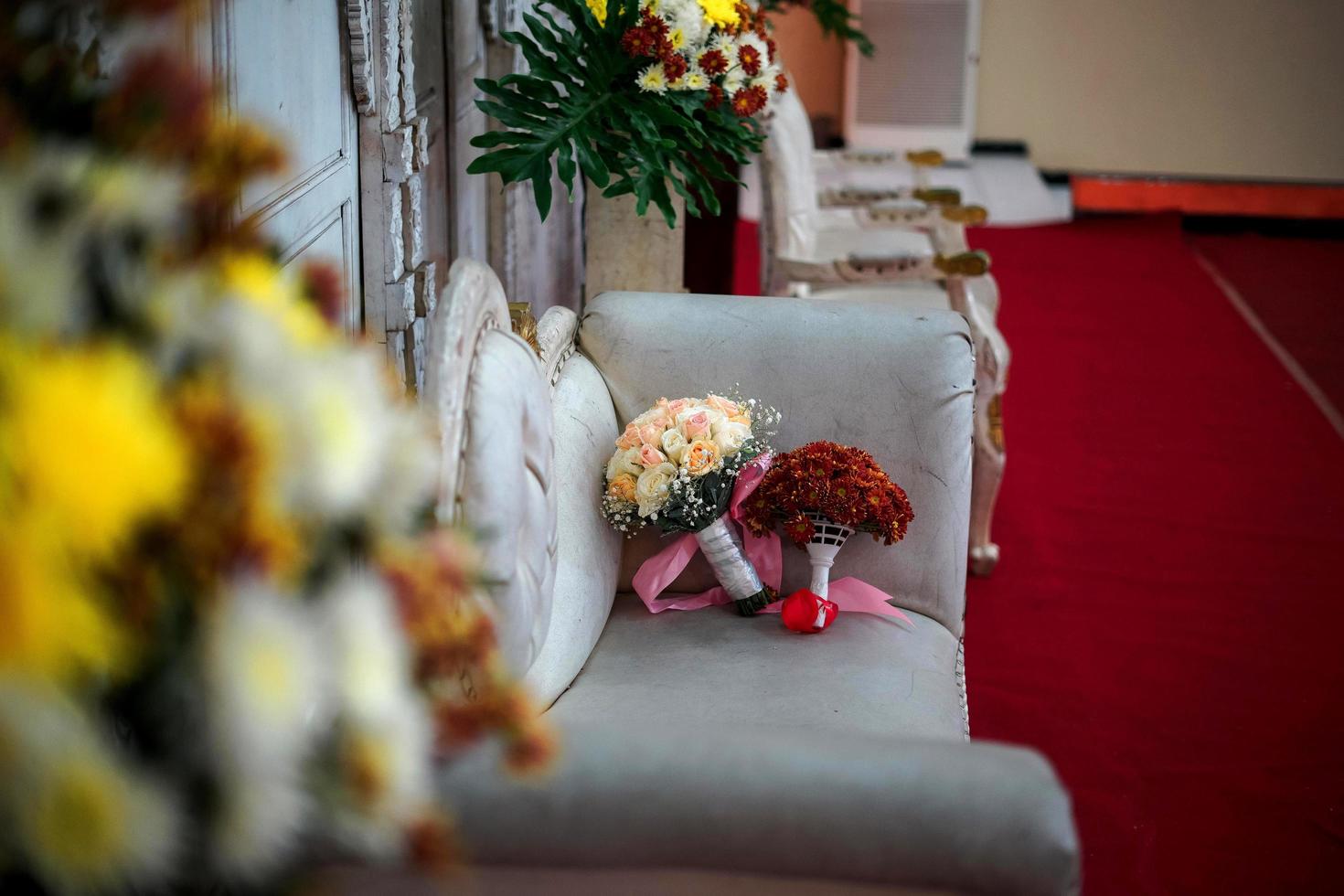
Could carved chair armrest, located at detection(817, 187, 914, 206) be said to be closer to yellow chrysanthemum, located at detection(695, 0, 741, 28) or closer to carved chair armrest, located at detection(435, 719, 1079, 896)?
yellow chrysanthemum, located at detection(695, 0, 741, 28)

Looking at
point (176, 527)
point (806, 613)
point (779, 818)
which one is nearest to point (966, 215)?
point (806, 613)

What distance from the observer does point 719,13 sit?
2.23 metres

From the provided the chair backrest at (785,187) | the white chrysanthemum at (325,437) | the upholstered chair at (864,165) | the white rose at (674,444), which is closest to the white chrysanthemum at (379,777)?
the white chrysanthemum at (325,437)

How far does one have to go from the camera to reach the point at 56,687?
22.0 inches

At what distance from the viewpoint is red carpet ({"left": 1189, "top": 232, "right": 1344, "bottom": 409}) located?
4.50 metres

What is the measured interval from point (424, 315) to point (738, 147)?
0.62 metres

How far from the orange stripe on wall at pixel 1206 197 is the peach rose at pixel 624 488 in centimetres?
569

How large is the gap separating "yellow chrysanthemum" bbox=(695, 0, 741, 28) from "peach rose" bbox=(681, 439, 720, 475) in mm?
950

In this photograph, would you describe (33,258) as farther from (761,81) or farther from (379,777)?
(761,81)

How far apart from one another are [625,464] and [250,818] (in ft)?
3.59

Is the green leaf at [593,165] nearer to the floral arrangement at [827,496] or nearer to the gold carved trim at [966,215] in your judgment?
the floral arrangement at [827,496]

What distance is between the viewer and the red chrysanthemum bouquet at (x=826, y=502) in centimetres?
162

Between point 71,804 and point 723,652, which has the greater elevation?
point 71,804

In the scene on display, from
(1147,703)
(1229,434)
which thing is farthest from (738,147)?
(1229,434)
